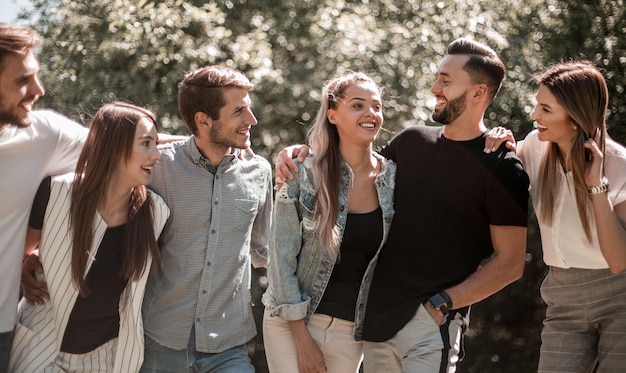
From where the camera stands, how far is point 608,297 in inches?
174

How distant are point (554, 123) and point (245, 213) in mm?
A: 1614

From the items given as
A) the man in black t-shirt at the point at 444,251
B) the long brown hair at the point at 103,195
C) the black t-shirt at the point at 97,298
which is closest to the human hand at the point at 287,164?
the man in black t-shirt at the point at 444,251

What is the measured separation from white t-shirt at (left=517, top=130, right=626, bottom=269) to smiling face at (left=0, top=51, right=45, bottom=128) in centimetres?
257

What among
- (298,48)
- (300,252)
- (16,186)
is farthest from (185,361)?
(298,48)

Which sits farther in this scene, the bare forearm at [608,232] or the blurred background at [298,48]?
the blurred background at [298,48]

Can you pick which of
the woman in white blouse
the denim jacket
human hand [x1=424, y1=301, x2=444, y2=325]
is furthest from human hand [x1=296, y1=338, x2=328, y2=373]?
the woman in white blouse

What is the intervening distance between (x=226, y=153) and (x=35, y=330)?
4.22 ft

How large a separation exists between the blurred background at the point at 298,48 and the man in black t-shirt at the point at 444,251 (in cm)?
303

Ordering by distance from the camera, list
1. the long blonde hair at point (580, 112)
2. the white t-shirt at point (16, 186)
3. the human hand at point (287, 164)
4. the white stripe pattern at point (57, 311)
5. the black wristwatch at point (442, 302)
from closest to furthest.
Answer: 1. the white t-shirt at point (16, 186)
2. the white stripe pattern at point (57, 311)
3. the black wristwatch at point (442, 302)
4. the long blonde hair at point (580, 112)
5. the human hand at point (287, 164)

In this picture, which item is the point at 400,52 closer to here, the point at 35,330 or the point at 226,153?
the point at 226,153

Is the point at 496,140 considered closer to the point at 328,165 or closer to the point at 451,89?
the point at 451,89

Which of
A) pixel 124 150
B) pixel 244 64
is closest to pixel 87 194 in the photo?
pixel 124 150

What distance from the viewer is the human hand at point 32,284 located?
4.21 metres

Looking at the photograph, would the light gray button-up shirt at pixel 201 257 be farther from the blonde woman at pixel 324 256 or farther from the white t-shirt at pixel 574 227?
the white t-shirt at pixel 574 227
